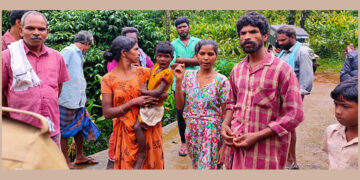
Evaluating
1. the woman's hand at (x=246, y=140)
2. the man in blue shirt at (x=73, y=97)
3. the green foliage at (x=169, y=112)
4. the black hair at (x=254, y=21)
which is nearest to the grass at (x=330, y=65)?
the green foliage at (x=169, y=112)

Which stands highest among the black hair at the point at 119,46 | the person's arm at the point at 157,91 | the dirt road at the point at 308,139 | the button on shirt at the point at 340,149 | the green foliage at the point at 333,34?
the green foliage at the point at 333,34

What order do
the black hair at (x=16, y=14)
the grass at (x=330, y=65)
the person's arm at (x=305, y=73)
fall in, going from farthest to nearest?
the grass at (x=330, y=65)
the person's arm at (x=305, y=73)
the black hair at (x=16, y=14)

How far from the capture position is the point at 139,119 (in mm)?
3049

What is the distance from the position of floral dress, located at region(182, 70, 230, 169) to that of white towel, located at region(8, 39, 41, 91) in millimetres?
1386

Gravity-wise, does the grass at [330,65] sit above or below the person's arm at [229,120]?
above

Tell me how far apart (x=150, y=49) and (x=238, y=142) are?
4.86 metres

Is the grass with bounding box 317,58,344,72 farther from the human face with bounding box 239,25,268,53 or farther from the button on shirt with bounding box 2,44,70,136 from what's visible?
the button on shirt with bounding box 2,44,70,136

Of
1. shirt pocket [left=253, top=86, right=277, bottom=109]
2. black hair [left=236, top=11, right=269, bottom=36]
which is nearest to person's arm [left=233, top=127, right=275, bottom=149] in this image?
shirt pocket [left=253, top=86, right=277, bottom=109]

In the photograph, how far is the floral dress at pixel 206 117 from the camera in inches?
125

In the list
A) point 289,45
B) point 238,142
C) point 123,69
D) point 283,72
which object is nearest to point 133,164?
point 123,69

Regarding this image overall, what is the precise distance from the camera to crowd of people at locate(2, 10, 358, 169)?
237 centimetres

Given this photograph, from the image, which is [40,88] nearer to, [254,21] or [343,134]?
[254,21]

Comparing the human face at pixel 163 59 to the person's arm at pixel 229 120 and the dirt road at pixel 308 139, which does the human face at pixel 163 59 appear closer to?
the person's arm at pixel 229 120

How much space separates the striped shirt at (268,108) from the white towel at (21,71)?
1.73 m
